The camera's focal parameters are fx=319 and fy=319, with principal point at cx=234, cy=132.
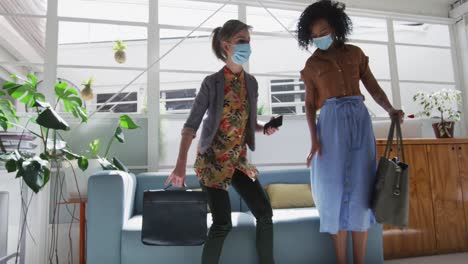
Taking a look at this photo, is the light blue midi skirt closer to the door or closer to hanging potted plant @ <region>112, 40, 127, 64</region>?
the door

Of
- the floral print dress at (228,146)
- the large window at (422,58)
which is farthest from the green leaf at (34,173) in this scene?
the large window at (422,58)

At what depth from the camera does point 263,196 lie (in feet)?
4.81

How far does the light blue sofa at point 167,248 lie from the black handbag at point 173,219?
324 millimetres

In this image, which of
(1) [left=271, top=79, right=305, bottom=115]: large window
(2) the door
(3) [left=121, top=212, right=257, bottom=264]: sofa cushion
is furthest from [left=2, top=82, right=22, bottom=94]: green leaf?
(2) the door

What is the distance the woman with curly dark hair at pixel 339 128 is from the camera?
1.50m

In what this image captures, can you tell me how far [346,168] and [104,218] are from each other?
1260mm

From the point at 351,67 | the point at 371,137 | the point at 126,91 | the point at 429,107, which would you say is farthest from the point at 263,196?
the point at 429,107

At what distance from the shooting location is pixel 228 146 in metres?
1.42

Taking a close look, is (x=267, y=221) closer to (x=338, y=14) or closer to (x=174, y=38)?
(x=338, y=14)

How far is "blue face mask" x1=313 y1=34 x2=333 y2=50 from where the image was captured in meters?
1.59

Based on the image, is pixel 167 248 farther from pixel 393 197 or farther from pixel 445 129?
pixel 445 129

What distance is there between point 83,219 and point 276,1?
2.59 metres

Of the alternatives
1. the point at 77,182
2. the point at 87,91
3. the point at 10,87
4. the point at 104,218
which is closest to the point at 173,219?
the point at 104,218

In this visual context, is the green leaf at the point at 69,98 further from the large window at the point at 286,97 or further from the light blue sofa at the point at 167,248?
the large window at the point at 286,97
